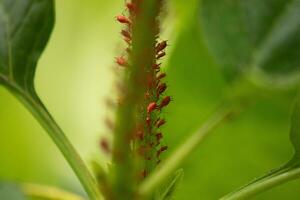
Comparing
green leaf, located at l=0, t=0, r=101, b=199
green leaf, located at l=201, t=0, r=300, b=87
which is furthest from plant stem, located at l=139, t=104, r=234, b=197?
green leaf, located at l=0, t=0, r=101, b=199

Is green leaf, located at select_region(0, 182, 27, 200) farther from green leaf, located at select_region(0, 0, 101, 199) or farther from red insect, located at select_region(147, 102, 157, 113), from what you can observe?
red insect, located at select_region(147, 102, 157, 113)

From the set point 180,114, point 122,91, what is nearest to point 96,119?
point 180,114

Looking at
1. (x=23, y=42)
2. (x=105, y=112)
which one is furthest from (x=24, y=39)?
(x=105, y=112)

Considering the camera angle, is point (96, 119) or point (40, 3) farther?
point (96, 119)

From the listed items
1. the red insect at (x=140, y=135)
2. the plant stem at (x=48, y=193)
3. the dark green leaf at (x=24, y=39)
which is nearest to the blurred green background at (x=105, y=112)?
the plant stem at (x=48, y=193)

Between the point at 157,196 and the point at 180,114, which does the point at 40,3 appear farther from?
the point at 180,114

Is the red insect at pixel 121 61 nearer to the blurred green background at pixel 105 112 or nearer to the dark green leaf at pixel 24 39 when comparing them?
the dark green leaf at pixel 24 39
